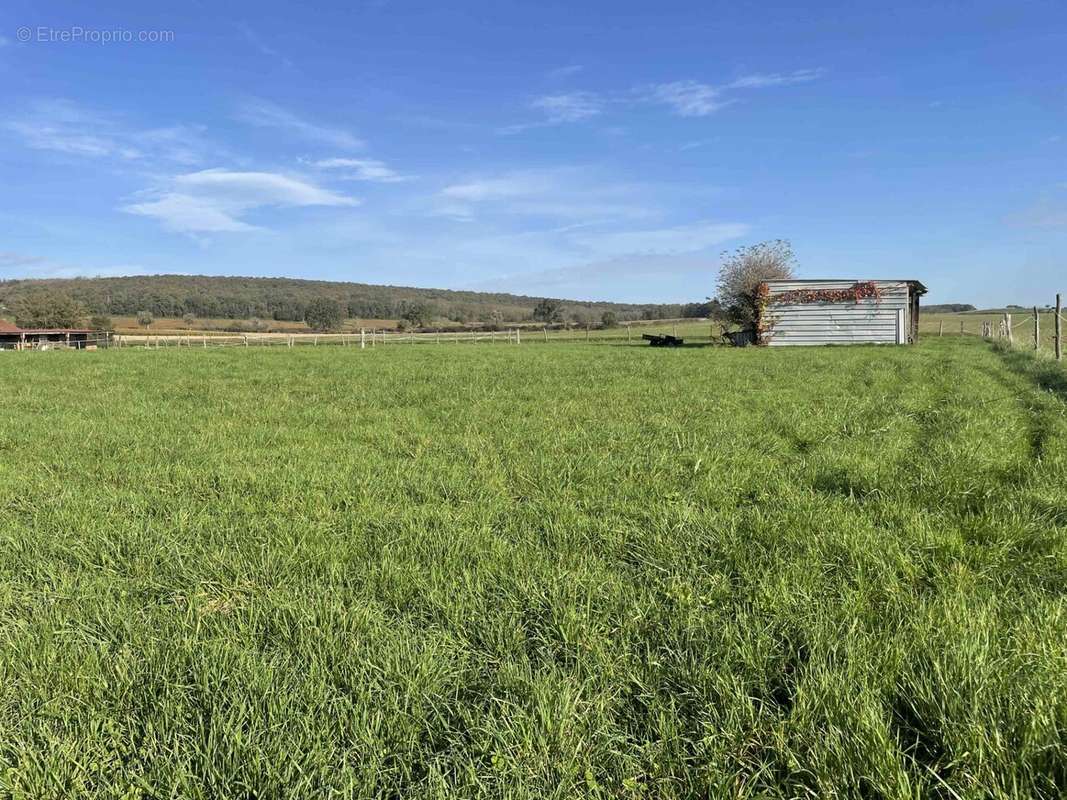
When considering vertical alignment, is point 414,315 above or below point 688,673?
above

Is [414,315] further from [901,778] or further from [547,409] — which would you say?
[901,778]

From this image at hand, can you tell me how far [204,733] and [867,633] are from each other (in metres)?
2.52

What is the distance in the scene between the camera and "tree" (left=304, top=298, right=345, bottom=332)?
110812mm

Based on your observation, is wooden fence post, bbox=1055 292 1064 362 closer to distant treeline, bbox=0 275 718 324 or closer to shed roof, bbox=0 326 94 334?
distant treeline, bbox=0 275 718 324

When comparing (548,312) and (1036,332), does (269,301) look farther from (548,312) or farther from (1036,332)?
(1036,332)

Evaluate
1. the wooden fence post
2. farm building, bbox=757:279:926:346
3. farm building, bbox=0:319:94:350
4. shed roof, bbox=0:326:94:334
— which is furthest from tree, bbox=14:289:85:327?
the wooden fence post

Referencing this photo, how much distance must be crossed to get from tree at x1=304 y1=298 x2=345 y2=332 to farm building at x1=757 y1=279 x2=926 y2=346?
88138mm

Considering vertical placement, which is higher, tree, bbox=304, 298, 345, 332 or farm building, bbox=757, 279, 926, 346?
tree, bbox=304, 298, 345, 332

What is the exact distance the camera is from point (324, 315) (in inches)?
4432

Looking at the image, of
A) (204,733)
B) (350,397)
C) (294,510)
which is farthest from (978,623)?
(350,397)

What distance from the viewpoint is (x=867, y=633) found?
2.51m

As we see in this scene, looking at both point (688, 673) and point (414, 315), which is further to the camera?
point (414, 315)

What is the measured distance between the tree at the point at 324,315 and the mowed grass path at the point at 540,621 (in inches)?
4307

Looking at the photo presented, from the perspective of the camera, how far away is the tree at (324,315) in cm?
11081
